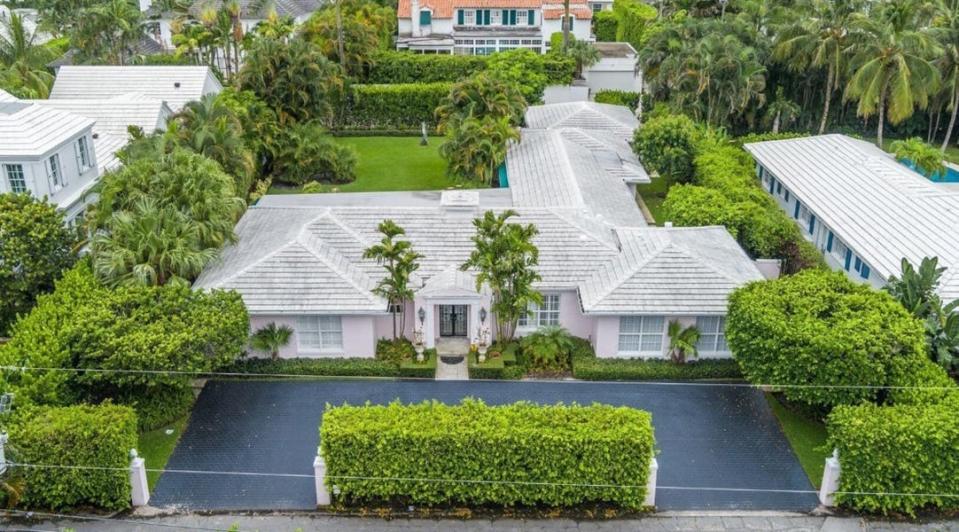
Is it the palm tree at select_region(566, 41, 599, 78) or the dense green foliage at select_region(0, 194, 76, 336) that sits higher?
the palm tree at select_region(566, 41, 599, 78)

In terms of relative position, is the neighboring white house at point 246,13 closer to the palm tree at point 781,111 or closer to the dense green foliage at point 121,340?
the palm tree at point 781,111

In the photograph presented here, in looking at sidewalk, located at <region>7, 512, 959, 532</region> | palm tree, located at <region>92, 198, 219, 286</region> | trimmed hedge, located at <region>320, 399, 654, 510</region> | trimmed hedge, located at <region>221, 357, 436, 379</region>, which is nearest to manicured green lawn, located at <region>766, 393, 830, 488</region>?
sidewalk, located at <region>7, 512, 959, 532</region>

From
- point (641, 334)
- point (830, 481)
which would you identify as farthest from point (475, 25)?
point (830, 481)

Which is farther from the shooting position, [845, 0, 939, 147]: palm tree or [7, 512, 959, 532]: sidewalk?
[845, 0, 939, 147]: palm tree

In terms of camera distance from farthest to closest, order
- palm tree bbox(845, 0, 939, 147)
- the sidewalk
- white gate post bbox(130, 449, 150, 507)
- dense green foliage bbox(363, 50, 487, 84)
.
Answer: dense green foliage bbox(363, 50, 487, 84), palm tree bbox(845, 0, 939, 147), white gate post bbox(130, 449, 150, 507), the sidewalk

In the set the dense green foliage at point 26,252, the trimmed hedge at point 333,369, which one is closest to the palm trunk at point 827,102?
the trimmed hedge at point 333,369

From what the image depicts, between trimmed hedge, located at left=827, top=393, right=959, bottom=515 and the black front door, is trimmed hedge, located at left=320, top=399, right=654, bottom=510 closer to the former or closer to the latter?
trimmed hedge, located at left=827, top=393, right=959, bottom=515

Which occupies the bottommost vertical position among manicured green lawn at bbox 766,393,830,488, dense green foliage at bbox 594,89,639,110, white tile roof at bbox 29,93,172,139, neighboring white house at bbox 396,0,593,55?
manicured green lawn at bbox 766,393,830,488

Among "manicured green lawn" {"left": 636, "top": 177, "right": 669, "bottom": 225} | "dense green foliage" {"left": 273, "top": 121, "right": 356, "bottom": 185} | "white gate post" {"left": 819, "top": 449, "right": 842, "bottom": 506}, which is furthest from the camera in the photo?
"dense green foliage" {"left": 273, "top": 121, "right": 356, "bottom": 185}
